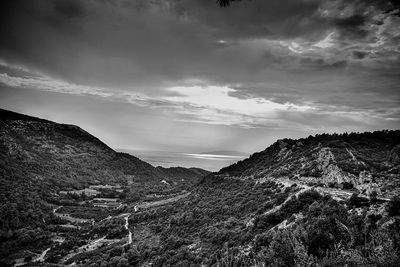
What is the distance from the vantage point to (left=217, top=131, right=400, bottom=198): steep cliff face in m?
30.3

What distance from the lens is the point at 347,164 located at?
36.4m

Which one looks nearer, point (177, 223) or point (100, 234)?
point (177, 223)

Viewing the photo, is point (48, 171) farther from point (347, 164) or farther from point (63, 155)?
point (347, 164)

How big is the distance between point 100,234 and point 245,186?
139ft

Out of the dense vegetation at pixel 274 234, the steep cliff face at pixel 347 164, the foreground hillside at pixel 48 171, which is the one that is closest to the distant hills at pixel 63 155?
the foreground hillside at pixel 48 171

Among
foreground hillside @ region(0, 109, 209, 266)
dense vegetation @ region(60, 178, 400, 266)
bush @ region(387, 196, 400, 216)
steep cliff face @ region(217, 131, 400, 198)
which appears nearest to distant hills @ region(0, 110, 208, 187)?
foreground hillside @ region(0, 109, 209, 266)

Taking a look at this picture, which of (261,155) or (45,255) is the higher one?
(261,155)

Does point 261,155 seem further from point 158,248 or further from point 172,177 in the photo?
point 172,177

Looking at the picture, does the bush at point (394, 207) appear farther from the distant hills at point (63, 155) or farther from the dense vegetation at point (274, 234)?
the distant hills at point (63, 155)

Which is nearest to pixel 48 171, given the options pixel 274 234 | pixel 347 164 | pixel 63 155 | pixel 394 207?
pixel 63 155

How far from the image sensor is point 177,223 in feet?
157

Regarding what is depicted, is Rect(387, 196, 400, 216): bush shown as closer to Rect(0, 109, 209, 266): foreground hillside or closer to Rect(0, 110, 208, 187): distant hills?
Rect(0, 109, 209, 266): foreground hillside

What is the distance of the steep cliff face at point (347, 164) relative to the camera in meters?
30.3

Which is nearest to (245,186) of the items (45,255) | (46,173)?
(45,255)
